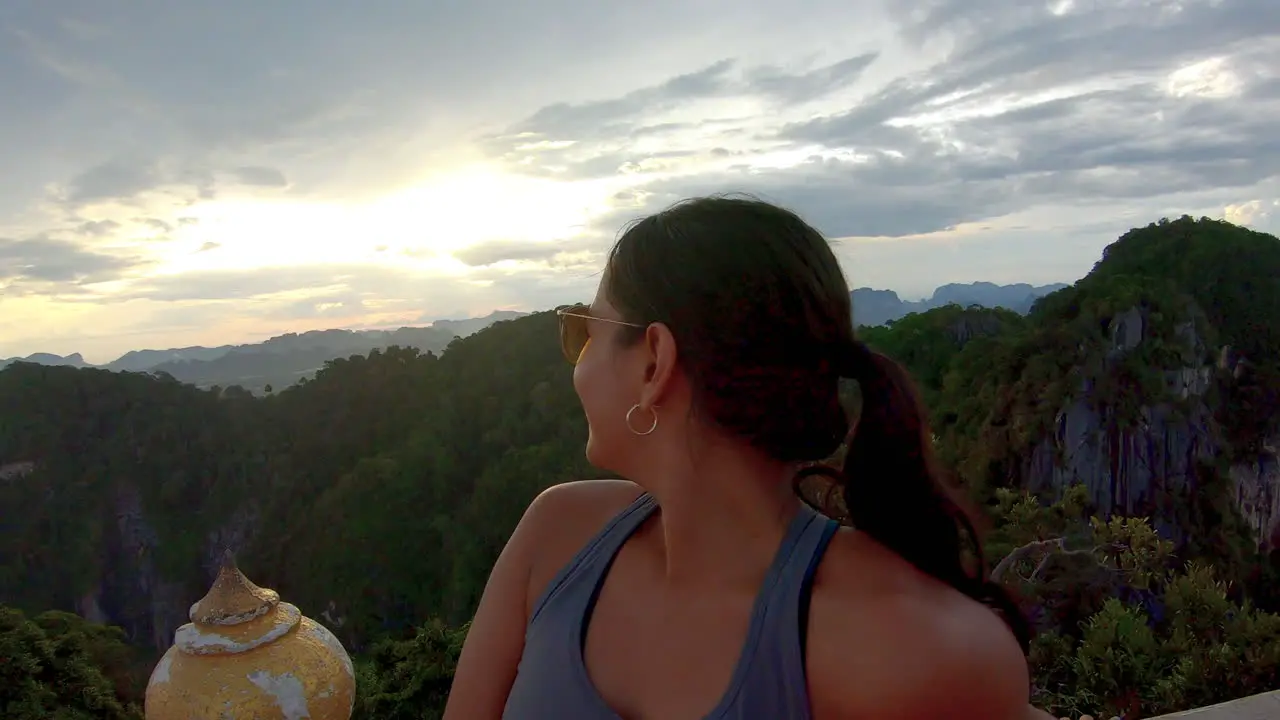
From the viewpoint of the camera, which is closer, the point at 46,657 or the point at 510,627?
the point at 510,627

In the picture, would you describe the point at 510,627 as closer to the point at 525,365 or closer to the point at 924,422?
the point at 924,422

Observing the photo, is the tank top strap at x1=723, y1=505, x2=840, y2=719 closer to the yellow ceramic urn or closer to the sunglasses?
the sunglasses

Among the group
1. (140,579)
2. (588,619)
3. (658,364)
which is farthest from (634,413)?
(140,579)

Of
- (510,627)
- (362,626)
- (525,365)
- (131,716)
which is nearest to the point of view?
(510,627)

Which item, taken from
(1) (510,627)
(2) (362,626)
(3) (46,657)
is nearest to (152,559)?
(2) (362,626)

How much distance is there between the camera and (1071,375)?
1738cm

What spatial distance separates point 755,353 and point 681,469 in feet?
0.68

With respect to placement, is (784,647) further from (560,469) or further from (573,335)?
(560,469)

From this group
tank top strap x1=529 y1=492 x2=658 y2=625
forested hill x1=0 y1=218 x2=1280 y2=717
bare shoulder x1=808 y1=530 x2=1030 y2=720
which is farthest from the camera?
forested hill x1=0 y1=218 x2=1280 y2=717

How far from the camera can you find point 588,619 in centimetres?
122

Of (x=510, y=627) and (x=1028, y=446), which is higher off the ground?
(x=510, y=627)

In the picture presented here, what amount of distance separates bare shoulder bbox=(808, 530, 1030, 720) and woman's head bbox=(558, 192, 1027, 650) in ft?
0.30

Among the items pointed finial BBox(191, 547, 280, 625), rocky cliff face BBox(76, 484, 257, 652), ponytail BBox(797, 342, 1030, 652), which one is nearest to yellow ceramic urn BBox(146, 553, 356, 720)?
pointed finial BBox(191, 547, 280, 625)

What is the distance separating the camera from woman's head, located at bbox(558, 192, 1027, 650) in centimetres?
106
